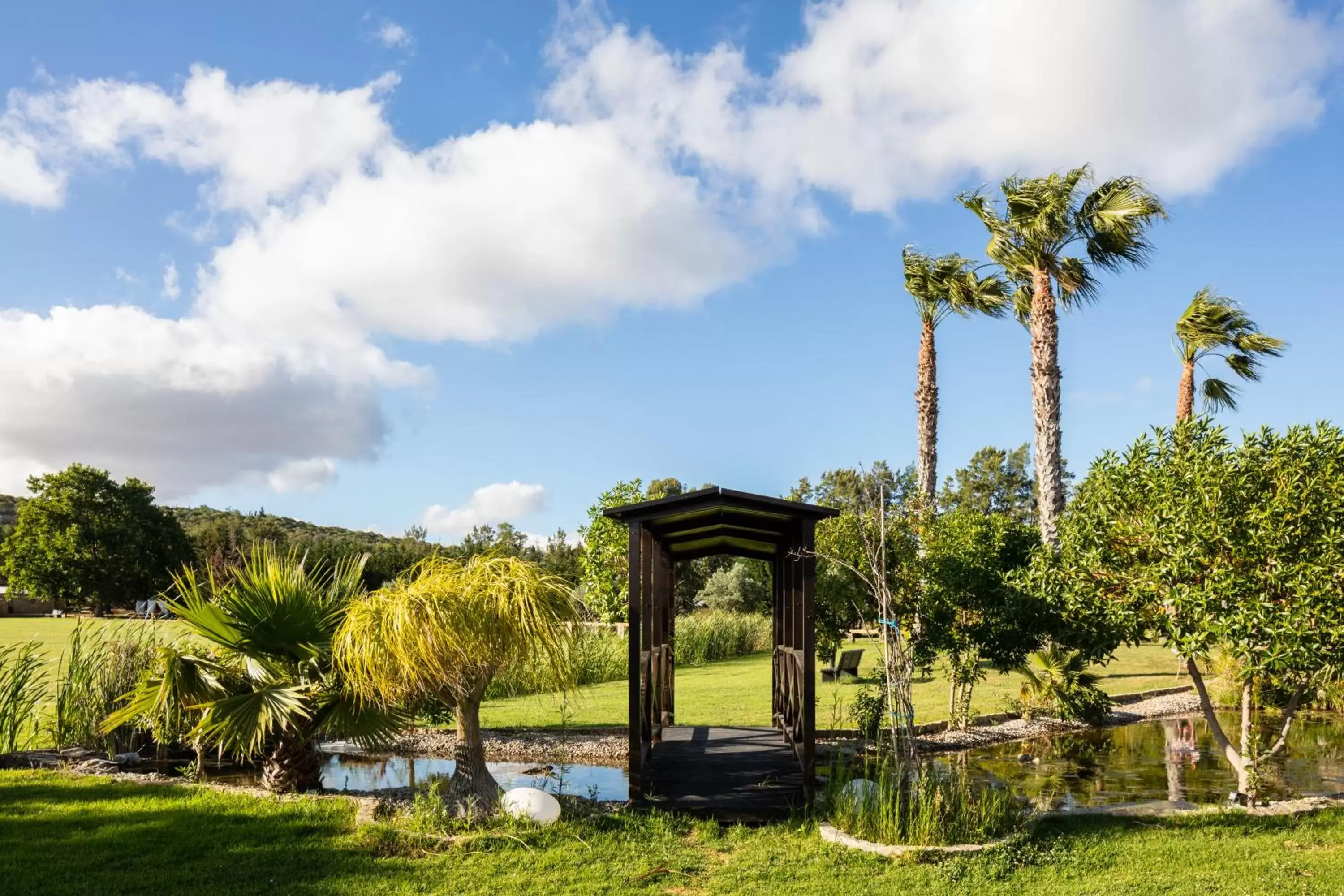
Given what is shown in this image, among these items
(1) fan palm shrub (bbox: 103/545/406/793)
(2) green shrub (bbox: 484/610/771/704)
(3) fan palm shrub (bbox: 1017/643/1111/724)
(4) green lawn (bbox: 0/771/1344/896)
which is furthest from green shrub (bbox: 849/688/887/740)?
(1) fan palm shrub (bbox: 103/545/406/793)

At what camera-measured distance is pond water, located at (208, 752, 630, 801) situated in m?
8.98

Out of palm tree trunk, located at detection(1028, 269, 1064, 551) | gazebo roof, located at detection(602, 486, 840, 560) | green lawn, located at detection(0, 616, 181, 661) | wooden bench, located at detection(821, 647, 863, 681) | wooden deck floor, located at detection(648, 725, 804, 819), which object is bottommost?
wooden deck floor, located at detection(648, 725, 804, 819)

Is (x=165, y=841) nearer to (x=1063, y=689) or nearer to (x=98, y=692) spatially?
(x=98, y=692)

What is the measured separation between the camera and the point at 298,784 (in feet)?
27.0

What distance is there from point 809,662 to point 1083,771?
446 cm

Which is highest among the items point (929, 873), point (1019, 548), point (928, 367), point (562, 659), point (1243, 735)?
point (928, 367)

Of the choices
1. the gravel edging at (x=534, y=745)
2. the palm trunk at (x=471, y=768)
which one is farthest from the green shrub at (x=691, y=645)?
the palm trunk at (x=471, y=768)

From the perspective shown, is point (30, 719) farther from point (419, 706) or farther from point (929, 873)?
point (929, 873)

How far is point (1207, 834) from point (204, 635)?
8521 mm

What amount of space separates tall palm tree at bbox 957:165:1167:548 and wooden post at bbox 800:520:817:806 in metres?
11.4

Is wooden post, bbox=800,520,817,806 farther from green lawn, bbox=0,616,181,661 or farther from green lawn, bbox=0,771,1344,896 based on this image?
green lawn, bbox=0,616,181,661

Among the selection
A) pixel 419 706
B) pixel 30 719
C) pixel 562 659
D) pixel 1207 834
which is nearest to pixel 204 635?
pixel 419 706

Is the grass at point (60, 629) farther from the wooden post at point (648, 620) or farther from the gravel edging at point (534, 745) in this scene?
the wooden post at point (648, 620)

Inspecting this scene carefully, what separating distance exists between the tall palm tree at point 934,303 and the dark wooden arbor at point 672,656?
367 inches
